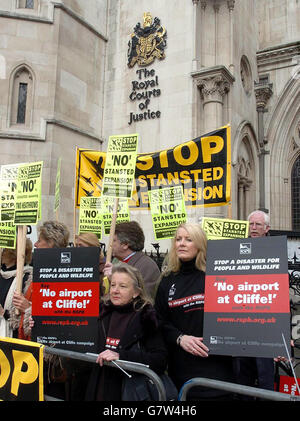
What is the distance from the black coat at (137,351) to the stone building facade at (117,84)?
29.6ft

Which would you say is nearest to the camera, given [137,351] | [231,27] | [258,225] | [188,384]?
[188,384]

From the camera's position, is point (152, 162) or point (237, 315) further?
point (152, 162)

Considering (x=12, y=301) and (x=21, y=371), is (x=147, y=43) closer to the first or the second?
(x=12, y=301)

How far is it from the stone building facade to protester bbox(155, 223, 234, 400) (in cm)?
863

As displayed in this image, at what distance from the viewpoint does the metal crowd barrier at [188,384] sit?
218cm

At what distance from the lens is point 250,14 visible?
1595 centimetres

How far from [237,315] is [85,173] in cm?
538

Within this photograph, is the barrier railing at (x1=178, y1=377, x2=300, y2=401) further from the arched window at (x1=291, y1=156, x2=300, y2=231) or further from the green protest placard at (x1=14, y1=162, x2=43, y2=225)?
the arched window at (x1=291, y1=156, x2=300, y2=231)

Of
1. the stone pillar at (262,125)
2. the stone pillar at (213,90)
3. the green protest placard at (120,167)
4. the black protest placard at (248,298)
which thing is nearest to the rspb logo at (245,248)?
the black protest placard at (248,298)

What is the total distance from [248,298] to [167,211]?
12.9ft

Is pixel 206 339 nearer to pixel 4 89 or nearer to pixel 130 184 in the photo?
pixel 130 184

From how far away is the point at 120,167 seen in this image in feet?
17.6

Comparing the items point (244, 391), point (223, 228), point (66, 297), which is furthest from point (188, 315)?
point (223, 228)
